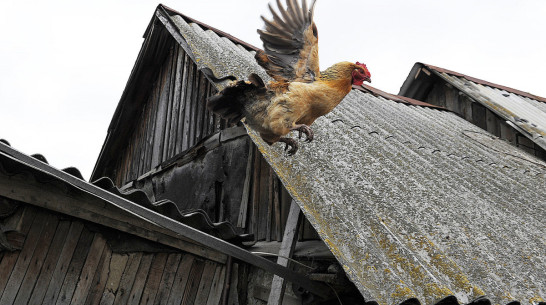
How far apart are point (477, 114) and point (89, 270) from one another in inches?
294

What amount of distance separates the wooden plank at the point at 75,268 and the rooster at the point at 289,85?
4.57ft

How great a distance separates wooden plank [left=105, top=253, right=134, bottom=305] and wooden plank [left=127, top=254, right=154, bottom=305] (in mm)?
28

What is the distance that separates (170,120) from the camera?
23.9 ft

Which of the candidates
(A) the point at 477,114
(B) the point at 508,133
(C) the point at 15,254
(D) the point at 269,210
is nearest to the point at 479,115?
(A) the point at 477,114

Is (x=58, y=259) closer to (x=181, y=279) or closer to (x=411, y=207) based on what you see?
(x=181, y=279)

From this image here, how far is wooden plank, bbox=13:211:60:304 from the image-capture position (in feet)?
11.7

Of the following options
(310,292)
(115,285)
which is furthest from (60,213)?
(310,292)

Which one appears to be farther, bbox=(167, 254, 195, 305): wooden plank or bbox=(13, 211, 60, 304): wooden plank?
bbox=(167, 254, 195, 305): wooden plank

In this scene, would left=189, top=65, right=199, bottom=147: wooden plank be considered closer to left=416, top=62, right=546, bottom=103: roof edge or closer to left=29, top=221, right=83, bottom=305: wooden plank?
left=29, top=221, right=83, bottom=305: wooden plank

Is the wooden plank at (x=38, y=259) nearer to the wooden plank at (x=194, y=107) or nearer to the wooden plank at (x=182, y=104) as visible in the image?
the wooden plank at (x=194, y=107)

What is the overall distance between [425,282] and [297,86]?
1.32 m

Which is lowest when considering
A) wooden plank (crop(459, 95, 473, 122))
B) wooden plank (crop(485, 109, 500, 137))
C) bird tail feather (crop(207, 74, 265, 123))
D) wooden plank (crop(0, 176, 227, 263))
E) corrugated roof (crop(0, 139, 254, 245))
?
wooden plank (crop(0, 176, 227, 263))

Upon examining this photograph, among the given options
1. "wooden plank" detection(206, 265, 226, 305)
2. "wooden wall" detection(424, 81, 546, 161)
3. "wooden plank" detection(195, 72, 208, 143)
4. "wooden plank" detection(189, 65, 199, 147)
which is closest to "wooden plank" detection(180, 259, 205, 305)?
"wooden plank" detection(206, 265, 226, 305)

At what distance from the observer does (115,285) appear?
3.94 m
